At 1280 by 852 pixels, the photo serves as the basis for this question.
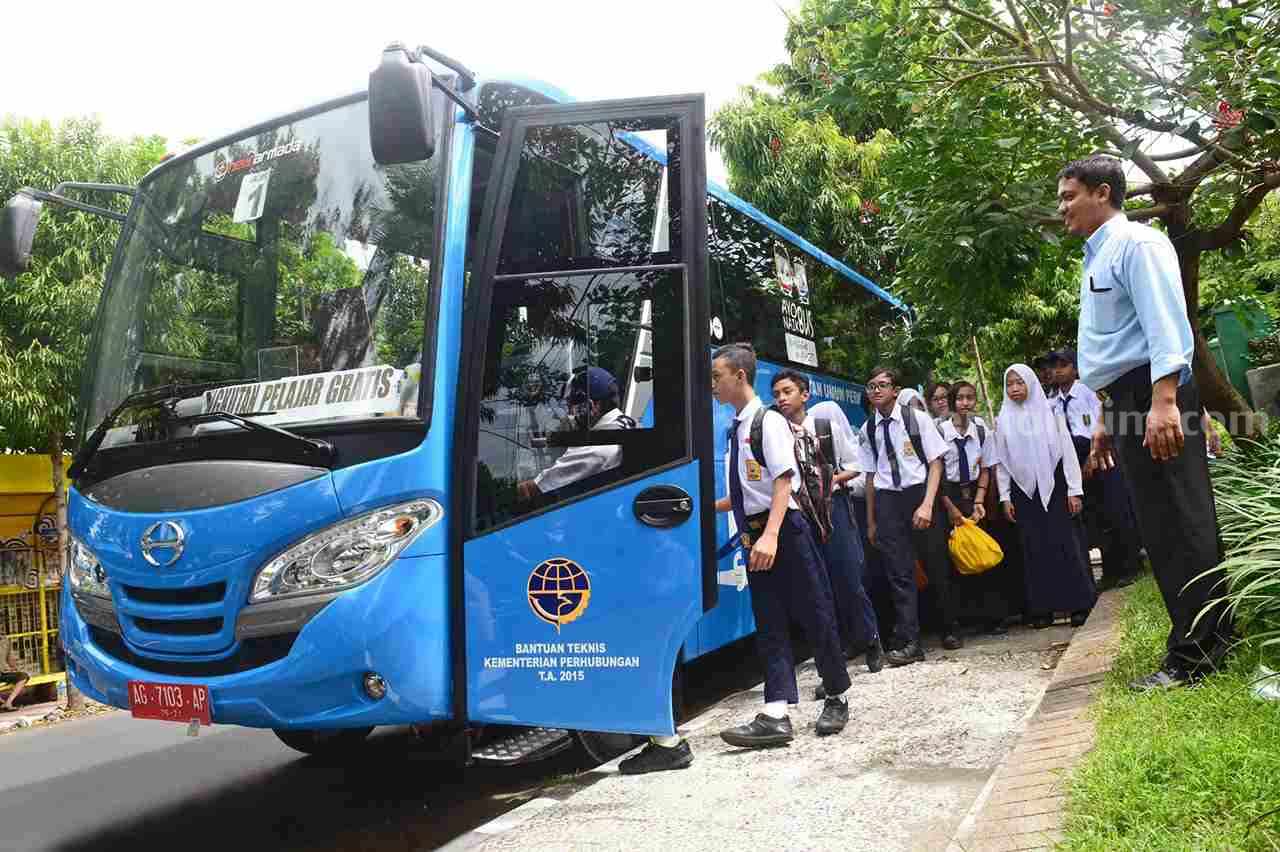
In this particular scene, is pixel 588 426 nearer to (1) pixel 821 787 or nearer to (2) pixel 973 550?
(1) pixel 821 787

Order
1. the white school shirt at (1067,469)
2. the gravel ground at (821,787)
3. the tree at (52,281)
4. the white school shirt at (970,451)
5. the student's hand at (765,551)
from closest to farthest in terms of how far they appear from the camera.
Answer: the gravel ground at (821,787) → the student's hand at (765,551) → the white school shirt at (1067,469) → the white school shirt at (970,451) → the tree at (52,281)

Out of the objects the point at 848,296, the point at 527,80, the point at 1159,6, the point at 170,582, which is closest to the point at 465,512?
the point at 170,582

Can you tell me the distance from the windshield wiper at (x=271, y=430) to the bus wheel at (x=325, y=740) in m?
2.12

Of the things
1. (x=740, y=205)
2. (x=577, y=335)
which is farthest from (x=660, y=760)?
(x=740, y=205)

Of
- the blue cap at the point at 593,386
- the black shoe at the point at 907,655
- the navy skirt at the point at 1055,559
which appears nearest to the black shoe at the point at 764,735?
the blue cap at the point at 593,386

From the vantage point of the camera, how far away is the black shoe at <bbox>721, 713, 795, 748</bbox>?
5.09 meters

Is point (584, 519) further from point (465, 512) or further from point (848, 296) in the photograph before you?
point (848, 296)

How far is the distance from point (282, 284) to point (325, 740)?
2.93m

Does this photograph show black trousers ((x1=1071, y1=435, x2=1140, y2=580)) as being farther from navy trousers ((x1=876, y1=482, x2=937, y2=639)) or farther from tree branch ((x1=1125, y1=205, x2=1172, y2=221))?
navy trousers ((x1=876, y1=482, x2=937, y2=639))

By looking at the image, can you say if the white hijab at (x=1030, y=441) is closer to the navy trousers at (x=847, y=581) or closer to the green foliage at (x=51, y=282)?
the navy trousers at (x=847, y=581)

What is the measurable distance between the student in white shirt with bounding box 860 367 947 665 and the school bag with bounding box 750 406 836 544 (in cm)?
131

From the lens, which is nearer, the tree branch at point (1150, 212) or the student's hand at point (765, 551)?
the student's hand at point (765, 551)

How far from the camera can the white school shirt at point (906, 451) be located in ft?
24.4

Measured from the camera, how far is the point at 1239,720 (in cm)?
335
